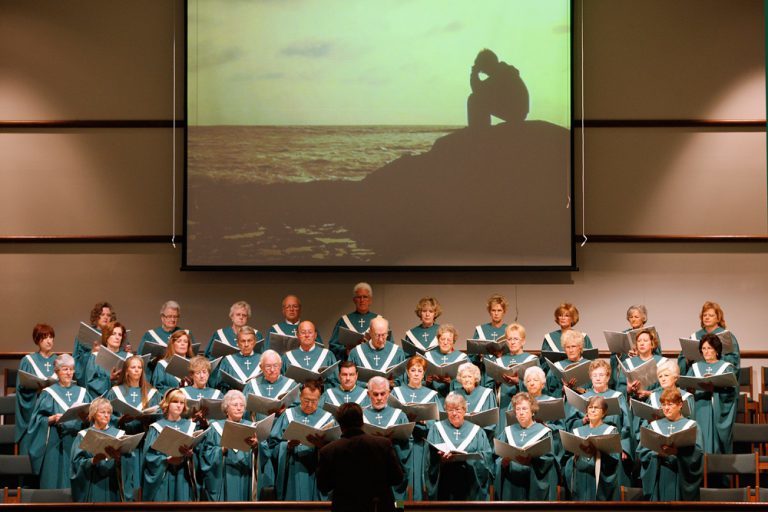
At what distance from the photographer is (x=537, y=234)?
973 centimetres

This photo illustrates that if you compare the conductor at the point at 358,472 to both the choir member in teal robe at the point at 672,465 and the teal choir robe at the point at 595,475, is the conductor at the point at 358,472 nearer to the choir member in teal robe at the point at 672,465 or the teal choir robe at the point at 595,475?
the teal choir robe at the point at 595,475

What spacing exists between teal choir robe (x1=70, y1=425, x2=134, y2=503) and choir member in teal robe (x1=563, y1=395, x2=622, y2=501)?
9.08 ft

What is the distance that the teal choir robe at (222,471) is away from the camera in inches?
279

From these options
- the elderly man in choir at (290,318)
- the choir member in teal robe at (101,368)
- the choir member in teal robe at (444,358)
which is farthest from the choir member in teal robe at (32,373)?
the choir member in teal robe at (444,358)

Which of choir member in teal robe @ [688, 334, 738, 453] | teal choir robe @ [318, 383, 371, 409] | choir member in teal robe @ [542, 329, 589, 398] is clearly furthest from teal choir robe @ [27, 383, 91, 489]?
choir member in teal robe @ [688, 334, 738, 453]

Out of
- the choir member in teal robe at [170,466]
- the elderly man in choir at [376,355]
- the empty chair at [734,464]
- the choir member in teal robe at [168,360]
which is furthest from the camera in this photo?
the elderly man in choir at [376,355]

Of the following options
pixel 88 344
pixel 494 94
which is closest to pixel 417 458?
pixel 88 344

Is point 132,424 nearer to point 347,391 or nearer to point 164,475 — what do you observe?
point 164,475

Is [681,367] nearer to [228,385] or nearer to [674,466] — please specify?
[674,466]

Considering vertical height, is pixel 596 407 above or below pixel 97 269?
below

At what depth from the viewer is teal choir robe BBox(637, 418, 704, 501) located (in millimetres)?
7070

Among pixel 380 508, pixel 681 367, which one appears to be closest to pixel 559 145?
pixel 681 367

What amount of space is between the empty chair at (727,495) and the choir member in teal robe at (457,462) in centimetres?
134

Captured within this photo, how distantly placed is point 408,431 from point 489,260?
3.10 m
